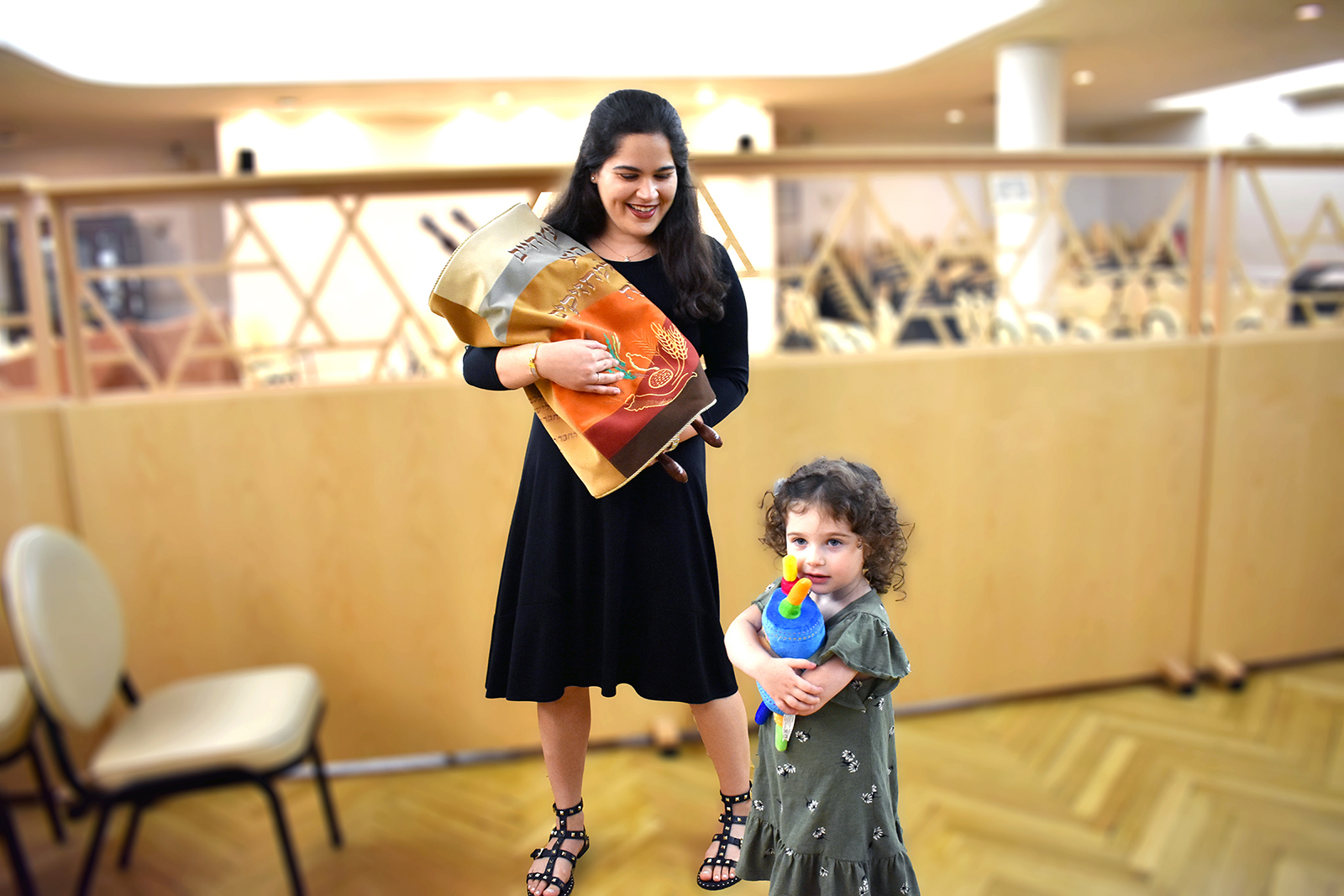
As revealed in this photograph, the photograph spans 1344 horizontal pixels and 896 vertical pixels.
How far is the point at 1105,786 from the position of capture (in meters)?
3.03

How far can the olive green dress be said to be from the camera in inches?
17.8

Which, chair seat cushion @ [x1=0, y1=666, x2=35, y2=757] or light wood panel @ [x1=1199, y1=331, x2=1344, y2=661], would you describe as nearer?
chair seat cushion @ [x1=0, y1=666, x2=35, y2=757]

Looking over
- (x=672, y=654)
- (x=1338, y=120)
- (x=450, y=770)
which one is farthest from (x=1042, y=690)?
(x=1338, y=120)

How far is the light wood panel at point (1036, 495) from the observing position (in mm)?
3039

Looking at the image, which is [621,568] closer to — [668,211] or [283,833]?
[668,211]

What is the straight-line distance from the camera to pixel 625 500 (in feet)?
1.43

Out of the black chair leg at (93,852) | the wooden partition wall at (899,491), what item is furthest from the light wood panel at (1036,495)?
the black chair leg at (93,852)

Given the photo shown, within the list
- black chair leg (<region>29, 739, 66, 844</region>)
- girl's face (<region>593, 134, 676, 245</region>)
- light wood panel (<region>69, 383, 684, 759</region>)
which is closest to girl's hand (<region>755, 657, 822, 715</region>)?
girl's face (<region>593, 134, 676, 245</region>)

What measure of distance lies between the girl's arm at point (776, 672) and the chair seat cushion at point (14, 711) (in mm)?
2928

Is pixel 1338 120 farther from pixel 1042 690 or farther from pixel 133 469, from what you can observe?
pixel 133 469

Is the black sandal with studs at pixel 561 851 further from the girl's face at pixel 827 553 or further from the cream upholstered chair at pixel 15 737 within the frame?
the cream upholstered chair at pixel 15 737

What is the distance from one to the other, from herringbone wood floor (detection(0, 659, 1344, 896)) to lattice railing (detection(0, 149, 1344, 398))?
1.09m

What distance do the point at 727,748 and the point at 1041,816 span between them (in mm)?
2743

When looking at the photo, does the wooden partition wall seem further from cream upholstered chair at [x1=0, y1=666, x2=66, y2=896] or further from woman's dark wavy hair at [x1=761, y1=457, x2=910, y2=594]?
woman's dark wavy hair at [x1=761, y1=457, x2=910, y2=594]
